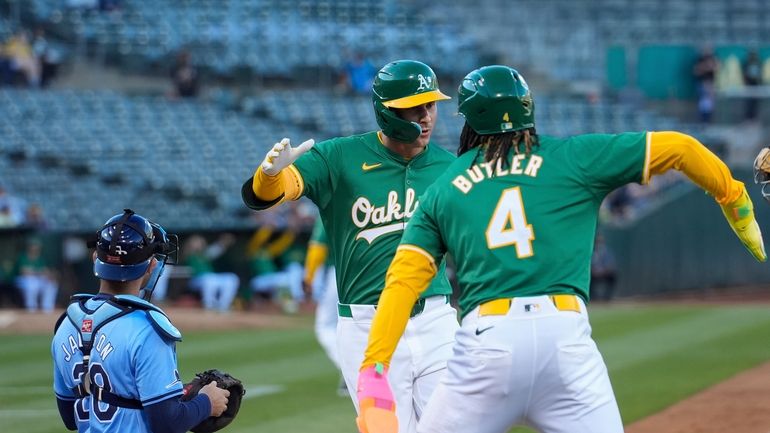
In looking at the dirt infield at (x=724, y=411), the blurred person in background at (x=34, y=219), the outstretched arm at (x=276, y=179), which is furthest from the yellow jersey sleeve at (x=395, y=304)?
the blurred person in background at (x=34, y=219)

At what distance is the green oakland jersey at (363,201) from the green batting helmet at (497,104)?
4.21 ft

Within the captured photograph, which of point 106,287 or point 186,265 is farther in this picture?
point 186,265

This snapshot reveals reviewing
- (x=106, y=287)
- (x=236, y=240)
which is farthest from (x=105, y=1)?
(x=106, y=287)

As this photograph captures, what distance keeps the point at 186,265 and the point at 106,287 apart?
17.8 metres

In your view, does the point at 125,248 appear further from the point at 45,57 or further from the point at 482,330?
the point at 45,57

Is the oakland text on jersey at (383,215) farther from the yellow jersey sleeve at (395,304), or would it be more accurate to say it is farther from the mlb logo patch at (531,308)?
the mlb logo patch at (531,308)

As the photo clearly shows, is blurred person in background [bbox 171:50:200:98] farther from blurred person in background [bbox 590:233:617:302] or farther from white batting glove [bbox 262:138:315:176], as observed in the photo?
white batting glove [bbox 262:138:315:176]

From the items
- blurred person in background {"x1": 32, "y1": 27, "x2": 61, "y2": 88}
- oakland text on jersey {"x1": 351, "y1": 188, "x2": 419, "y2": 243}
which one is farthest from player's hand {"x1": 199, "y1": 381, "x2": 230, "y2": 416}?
blurred person in background {"x1": 32, "y1": 27, "x2": 61, "y2": 88}

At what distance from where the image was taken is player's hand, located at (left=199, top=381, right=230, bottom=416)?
4801 millimetres

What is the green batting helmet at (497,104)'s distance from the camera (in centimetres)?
448

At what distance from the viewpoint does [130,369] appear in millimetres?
4516

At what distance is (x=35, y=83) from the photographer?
2527cm

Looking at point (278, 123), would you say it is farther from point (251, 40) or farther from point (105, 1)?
point (105, 1)

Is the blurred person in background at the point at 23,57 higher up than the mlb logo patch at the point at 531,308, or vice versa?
the mlb logo patch at the point at 531,308
